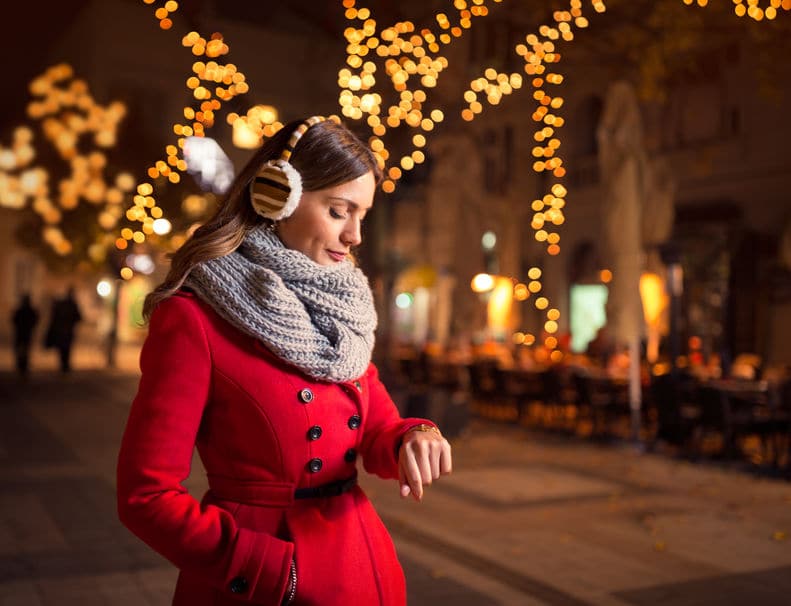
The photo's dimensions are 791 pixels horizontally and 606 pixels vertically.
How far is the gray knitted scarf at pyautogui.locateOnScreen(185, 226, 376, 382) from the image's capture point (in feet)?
6.57

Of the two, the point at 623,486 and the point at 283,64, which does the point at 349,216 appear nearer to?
the point at 623,486

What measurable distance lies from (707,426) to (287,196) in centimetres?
991

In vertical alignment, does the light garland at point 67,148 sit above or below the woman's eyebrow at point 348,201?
above

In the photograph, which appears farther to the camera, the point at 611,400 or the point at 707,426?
the point at 611,400

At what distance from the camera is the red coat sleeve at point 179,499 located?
181 cm

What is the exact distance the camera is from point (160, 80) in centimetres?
3584

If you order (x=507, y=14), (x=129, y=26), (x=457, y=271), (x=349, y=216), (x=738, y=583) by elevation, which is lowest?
(x=738, y=583)

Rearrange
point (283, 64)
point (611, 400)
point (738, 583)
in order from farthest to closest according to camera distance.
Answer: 1. point (283, 64)
2. point (611, 400)
3. point (738, 583)

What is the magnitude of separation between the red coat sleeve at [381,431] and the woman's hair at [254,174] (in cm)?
56

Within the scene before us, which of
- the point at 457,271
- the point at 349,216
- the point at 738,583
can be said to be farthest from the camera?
the point at 457,271

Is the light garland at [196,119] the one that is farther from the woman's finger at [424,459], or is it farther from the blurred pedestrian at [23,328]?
the blurred pedestrian at [23,328]

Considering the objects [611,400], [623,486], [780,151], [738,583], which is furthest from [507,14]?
[738,583]

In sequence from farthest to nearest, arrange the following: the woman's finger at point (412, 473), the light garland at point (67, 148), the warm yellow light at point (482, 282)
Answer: the light garland at point (67, 148)
the warm yellow light at point (482, 282)
the woman's finger at point (412, 473)

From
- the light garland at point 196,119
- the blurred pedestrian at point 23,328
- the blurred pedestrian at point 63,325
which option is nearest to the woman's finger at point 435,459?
the light garland at point 196,119
